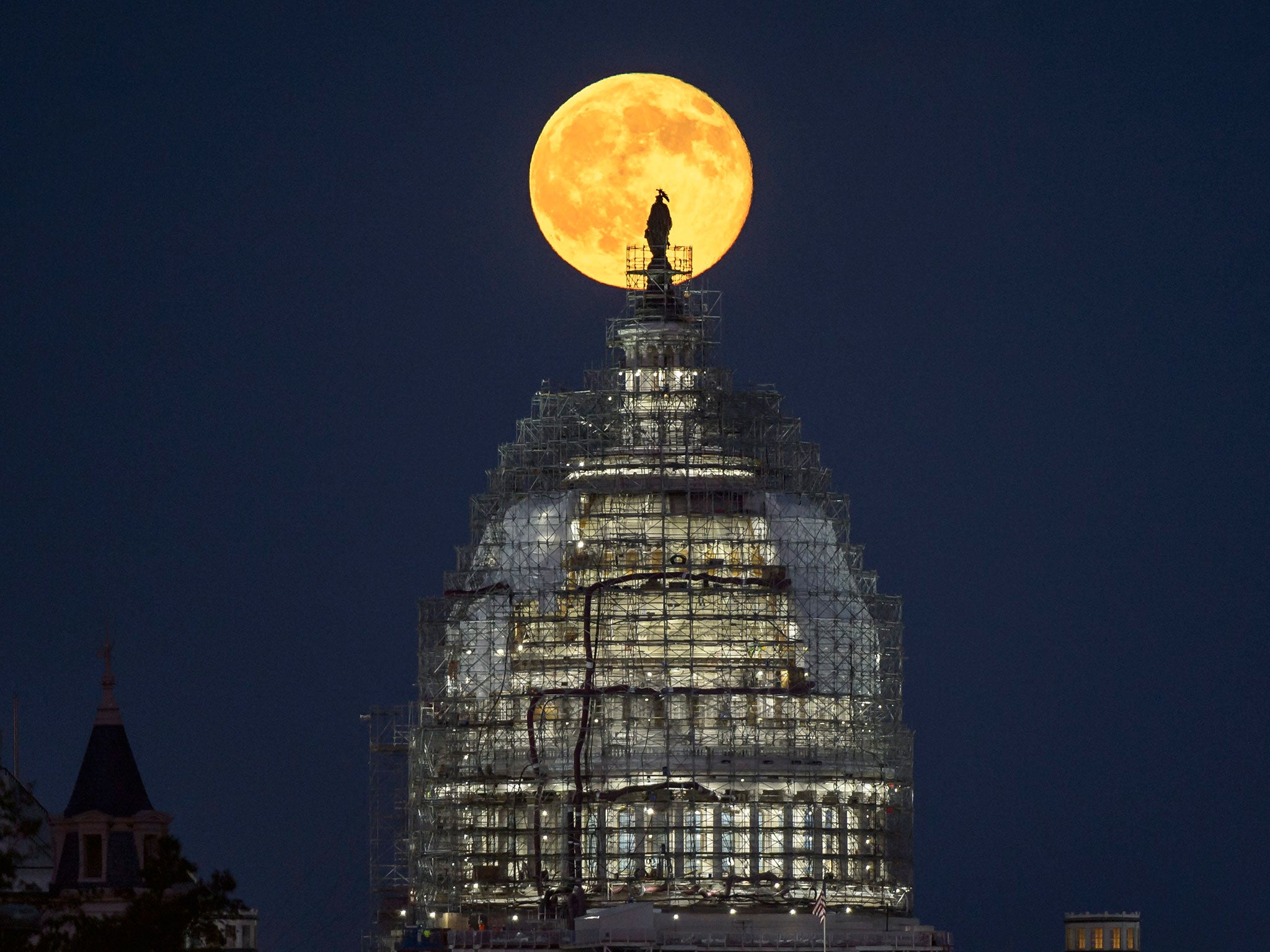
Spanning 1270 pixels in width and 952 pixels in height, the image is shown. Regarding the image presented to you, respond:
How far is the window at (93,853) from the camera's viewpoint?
516 feet

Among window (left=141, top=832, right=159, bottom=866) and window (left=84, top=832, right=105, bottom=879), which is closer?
window (left=141, top=832, right=159, bottom=866)

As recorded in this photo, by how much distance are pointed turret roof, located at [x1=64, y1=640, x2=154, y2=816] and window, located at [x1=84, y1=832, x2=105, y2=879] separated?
990 mm

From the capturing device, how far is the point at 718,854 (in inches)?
7859

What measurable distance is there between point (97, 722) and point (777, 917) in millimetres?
44538

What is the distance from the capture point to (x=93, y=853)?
15738 centimetres

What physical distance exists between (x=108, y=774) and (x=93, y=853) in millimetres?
3820

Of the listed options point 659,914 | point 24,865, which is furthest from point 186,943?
point 659,914

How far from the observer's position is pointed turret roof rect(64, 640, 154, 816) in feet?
520

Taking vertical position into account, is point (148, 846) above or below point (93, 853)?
above

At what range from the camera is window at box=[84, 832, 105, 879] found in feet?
516

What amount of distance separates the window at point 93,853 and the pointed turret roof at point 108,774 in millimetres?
990

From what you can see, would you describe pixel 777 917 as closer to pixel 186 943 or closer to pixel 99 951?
pixel 186 943

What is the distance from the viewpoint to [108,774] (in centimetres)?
16000

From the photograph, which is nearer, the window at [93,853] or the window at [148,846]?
the window at [148,846]
